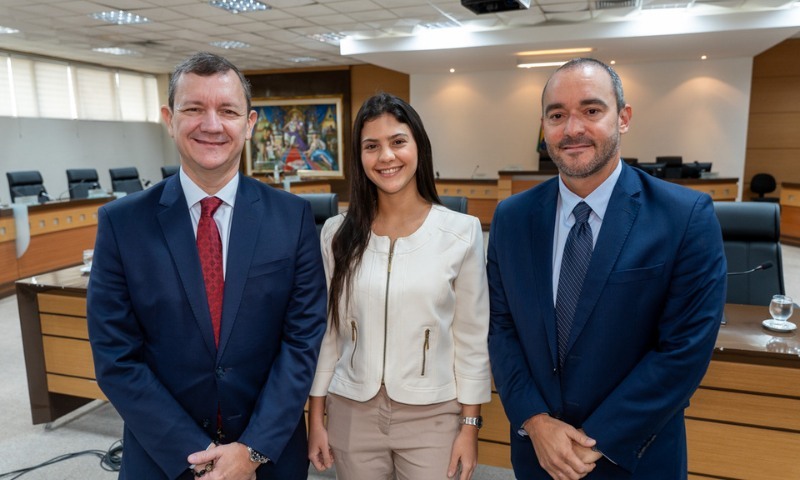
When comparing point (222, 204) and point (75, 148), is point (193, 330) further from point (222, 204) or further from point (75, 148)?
point (75, 148)

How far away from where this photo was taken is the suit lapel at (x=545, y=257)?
4.59 ft

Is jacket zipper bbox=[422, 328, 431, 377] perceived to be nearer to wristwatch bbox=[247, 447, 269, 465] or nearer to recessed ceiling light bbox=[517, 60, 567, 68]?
wristwatch bbox=[247, 447, 269, 465]

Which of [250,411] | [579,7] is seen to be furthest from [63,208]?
[579,7]

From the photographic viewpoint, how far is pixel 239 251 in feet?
4.56

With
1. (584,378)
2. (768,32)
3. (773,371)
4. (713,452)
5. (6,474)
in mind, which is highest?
(768,32)

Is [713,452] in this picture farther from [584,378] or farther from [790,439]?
[584,378]

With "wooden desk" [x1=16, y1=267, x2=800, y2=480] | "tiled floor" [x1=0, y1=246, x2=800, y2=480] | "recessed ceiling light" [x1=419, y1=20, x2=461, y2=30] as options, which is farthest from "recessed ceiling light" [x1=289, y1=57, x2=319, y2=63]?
"wooden desk" [x1=16, y1=267, x2=800, y2=480]

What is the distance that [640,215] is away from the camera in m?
1.34

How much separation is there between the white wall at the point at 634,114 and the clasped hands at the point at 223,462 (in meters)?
Result: 10.3

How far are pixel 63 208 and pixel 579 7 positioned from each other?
24.3 feet

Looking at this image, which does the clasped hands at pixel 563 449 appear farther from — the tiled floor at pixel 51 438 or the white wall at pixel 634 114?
the white wall at pixel 634 114

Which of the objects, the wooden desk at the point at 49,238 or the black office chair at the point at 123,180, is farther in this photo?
the black office chair at the point at 123,180

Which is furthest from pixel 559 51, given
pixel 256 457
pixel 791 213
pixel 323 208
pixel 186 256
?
pixel 256 457

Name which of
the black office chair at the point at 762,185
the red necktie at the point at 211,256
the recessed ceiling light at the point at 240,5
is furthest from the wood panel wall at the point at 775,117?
the red necktie at the point at 211,256
